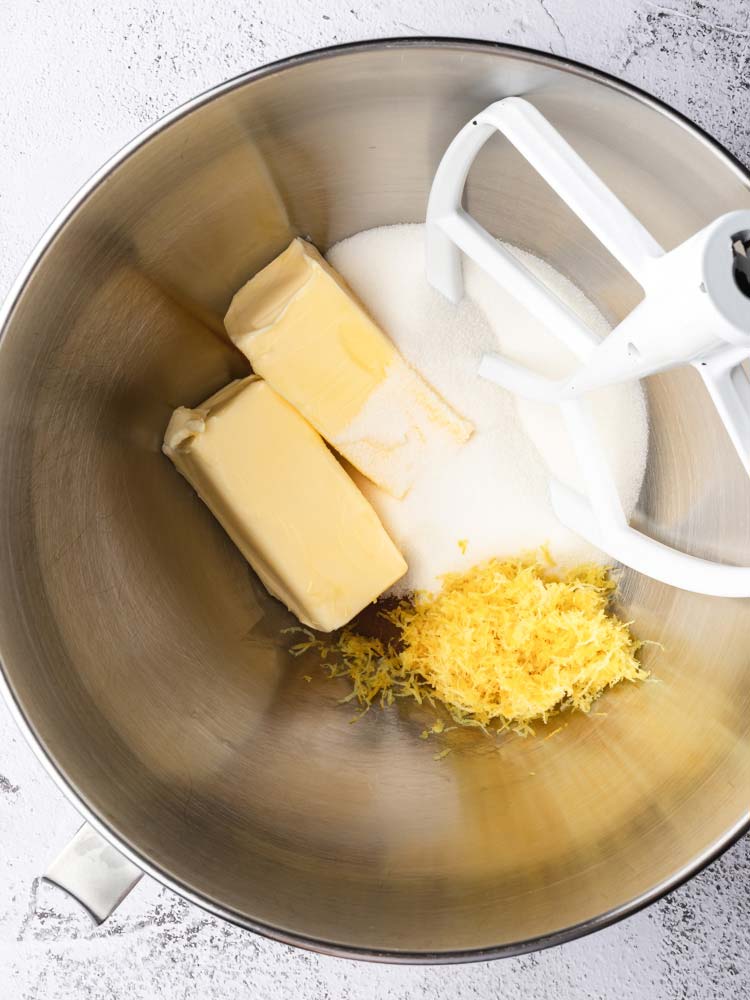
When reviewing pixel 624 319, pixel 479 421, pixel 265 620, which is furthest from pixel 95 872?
pixel 624 319

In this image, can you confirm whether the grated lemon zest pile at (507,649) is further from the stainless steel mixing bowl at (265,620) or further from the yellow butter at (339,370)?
the yellow butter at (339,370)

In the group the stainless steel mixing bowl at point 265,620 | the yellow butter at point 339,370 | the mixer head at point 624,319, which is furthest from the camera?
the yellow butter at point 339,370

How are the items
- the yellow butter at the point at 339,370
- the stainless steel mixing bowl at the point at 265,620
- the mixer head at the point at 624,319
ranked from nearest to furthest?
the mixer head at the point at 624,319, the stainless steel mixing bowl at the point at 265,620, the yellow butter at the point at 339,370

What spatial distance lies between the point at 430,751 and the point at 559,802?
14 cm

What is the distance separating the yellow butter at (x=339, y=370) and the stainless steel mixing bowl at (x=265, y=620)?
2.0 inches

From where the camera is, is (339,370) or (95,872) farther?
(339,370)

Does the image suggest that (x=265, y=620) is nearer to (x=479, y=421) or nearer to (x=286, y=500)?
(x=286, y=500)

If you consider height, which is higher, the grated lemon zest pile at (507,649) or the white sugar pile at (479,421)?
the white sugar pile at (479,421)

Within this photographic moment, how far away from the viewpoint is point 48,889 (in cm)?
90

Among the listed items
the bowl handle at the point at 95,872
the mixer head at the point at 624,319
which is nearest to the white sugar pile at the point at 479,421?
the mixer head at the point at 624,319

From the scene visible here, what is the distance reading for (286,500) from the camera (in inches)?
31.6

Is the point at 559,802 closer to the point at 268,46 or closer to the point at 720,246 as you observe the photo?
the point at 720,246

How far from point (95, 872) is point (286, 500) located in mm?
373

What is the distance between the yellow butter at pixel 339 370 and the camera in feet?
2.54
